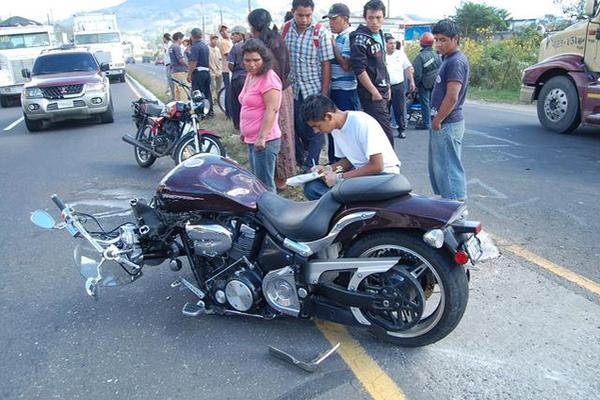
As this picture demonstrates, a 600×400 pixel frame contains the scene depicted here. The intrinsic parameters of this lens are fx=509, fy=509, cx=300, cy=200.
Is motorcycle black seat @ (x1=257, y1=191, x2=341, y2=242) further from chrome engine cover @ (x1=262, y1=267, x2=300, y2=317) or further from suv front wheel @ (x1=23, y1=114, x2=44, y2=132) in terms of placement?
suv front wheel @ (x1=23, y1=114, x2=44, y2=132)

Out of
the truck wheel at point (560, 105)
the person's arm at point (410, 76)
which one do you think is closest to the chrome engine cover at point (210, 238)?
the person's arm at point (410, 76)

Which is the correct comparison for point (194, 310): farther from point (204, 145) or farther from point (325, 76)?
point (204, 145)

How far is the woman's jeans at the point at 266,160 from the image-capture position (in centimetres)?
461

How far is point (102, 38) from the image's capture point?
30.8m

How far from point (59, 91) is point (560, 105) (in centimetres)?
1005

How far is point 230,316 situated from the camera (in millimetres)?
3424

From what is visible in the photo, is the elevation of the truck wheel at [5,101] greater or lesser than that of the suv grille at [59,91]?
lesser

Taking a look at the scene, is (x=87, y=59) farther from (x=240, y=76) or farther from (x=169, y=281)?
(x=169, y=281)

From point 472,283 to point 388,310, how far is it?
111cm

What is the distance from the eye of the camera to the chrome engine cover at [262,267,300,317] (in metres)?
3.02

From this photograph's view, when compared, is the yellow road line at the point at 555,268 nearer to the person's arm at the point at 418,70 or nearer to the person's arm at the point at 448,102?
the person's arm at the point at 448,102

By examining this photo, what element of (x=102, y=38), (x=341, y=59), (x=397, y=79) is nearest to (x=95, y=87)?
(x=397, y=79)

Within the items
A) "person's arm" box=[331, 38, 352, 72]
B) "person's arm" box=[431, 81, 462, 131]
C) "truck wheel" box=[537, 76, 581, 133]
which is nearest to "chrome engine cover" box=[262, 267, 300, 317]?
"person's arm" box=[431, 81, 462, 131]

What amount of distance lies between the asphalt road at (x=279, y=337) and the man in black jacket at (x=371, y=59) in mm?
1537
